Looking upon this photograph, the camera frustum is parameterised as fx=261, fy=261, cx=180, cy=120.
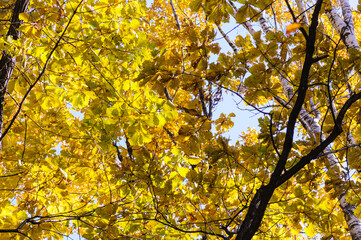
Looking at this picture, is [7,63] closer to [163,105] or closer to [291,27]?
[163,105]

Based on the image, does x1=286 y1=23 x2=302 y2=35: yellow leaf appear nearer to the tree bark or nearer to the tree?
the tree

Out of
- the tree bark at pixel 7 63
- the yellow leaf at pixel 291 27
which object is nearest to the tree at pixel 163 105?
the tree bark at pixel 7 63

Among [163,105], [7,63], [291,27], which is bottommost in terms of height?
[291,27]

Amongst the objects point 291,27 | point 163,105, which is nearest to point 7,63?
point 163,105

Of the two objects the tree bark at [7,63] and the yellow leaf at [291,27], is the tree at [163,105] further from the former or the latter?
the yellow leaf at [291,27]

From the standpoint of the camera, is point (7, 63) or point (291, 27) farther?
point (7, 63)

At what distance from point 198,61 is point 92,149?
1.69 m

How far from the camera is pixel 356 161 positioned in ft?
6.66

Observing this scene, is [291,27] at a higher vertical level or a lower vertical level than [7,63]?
lower

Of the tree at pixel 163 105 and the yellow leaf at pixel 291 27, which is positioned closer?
the yellow leaf at pixel 291 27

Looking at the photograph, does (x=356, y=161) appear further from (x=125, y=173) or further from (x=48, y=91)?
(x=48, y=91)

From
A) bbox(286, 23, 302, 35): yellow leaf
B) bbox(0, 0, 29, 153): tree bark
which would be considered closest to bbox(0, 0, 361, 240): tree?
bbox(0, 0, 29, 153): tree bark

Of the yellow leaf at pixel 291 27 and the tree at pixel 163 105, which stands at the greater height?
the tree at pixel 163 105

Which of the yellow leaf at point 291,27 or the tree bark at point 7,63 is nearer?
the yellow leaf at point 291,27
